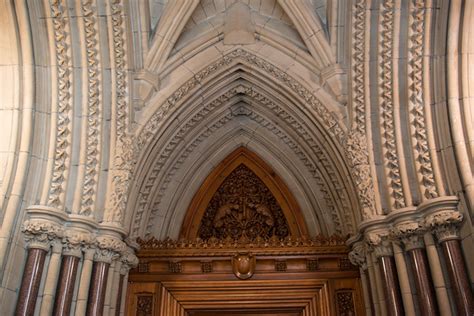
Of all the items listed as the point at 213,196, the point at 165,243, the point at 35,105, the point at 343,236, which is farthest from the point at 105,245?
the point at 343,236

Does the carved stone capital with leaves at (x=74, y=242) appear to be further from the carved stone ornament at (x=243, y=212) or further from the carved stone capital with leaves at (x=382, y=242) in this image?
the carved stone capital with leaves at (x=382, y=242)

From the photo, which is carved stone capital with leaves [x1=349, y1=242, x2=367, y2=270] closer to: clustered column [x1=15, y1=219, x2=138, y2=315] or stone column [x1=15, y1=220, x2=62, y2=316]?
clustered column [x1=15, y1=219, x2=138, y2=315]

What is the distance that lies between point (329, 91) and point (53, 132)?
130 inches

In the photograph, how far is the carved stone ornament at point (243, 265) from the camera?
595 centimetres

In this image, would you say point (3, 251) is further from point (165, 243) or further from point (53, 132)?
point (165, 243)

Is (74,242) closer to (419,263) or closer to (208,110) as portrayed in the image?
(208,110)

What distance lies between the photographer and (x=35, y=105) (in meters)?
5.20

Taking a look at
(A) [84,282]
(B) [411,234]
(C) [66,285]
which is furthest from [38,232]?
(B) [411,234]

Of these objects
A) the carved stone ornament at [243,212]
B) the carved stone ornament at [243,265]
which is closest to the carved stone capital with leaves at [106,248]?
the carved stone ornament at [243,265]

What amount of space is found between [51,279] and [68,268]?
0.19 m

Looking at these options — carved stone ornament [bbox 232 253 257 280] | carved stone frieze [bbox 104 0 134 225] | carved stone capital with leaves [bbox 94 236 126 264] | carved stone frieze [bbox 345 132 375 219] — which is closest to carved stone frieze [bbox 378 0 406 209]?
carved stone frieze [bbox 345 132 375 219]

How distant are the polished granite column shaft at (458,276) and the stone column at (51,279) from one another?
3.68 m

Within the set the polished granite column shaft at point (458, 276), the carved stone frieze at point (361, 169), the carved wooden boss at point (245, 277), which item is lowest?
the polished granite column shaft at point (458, 276)

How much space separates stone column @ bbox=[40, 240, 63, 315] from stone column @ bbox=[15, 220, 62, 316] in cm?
8
